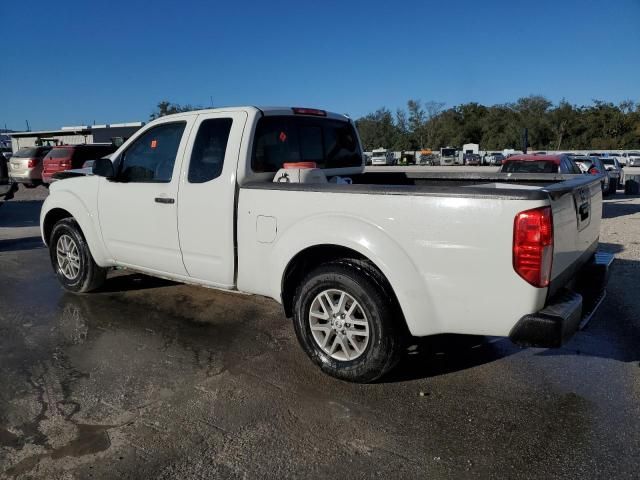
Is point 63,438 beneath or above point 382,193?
beneath

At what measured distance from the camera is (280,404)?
346 centimetres

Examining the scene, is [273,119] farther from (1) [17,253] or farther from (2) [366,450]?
(1) [17,253]

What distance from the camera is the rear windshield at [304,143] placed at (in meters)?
4.50

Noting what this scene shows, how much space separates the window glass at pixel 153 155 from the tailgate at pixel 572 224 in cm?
316

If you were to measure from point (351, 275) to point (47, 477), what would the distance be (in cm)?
204

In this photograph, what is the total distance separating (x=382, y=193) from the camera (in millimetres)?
3383

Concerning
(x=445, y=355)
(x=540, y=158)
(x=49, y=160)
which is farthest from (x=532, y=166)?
(x=49, y=160)

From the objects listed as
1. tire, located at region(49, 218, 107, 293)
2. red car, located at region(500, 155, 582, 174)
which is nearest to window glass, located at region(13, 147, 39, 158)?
tire, located at region(49, 218, 107, 293)

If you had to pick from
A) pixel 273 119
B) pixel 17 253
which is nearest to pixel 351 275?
pixel 273 119

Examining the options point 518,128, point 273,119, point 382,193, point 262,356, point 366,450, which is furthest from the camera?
point 518,128

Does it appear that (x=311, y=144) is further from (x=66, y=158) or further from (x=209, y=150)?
(x=66, y=158)

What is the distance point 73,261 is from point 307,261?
10.8ft

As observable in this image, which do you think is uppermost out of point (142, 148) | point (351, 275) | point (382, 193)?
point (142, 148)

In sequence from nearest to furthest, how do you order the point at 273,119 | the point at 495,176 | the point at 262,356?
the point at 262,356, the point at 273,119, the point at 495,176
